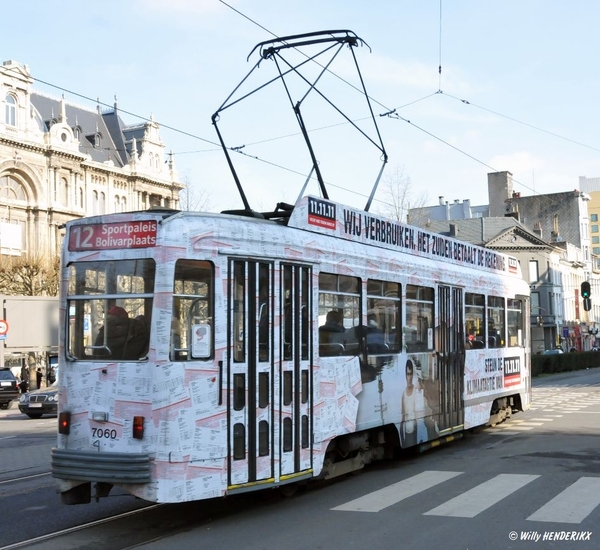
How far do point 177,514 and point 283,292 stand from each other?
8.12 ft

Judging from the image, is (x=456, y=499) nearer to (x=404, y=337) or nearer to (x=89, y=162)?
(x=404, y=337)

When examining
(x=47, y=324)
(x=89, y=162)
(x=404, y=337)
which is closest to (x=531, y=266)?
(x=89, y=162)

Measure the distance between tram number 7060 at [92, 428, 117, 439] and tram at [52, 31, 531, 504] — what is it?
18mm

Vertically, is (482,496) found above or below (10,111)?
below

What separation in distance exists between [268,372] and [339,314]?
1.65 meters

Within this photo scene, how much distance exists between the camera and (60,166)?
225ft

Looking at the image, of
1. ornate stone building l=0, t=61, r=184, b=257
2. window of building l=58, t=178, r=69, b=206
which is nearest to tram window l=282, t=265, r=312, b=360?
ornate stone building l=0, t=61, r=184, b=257

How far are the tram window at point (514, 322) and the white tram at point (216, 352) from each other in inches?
235

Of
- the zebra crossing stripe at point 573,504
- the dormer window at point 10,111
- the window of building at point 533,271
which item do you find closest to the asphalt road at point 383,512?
the zebra crossing stripe at point 573,504

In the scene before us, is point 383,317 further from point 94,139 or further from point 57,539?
point 94,139

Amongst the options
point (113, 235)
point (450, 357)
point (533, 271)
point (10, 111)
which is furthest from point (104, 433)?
point (533, 271)

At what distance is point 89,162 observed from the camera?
72.2 m

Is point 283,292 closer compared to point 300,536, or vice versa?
point 300,536

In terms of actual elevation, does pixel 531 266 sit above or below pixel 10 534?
above
